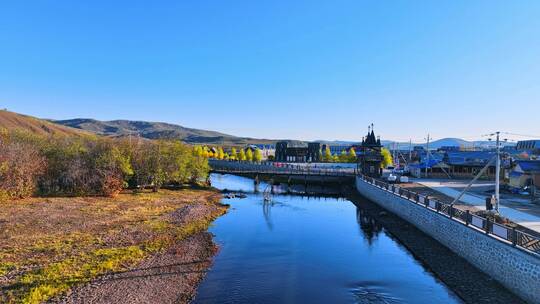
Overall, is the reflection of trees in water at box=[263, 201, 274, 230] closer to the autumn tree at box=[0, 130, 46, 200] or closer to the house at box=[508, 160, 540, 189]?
the autumn tree at box=[0, 130, 46, 200]

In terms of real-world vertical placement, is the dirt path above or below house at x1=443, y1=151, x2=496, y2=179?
below

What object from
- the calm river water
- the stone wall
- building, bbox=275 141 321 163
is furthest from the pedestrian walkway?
building, bbox=275 141 321 163

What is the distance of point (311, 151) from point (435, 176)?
95.2 metres

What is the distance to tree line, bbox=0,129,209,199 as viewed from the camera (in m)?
45.4

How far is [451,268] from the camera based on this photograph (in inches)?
1001

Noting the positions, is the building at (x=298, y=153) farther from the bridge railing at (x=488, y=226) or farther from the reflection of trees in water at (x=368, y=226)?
the bridge railing at (x=488, y=226)

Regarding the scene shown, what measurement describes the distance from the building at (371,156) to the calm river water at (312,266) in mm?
29060

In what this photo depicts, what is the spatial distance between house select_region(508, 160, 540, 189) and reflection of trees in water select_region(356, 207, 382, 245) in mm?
23752

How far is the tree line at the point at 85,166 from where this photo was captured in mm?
45438

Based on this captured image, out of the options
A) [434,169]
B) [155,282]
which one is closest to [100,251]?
[155,282]

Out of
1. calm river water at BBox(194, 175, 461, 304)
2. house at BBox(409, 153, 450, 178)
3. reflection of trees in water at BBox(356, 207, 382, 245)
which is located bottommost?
calm river water at BBox(194, 175, 461, 304)

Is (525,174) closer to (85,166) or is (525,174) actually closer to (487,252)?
(487,252)

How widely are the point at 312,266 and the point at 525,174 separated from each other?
41687mm

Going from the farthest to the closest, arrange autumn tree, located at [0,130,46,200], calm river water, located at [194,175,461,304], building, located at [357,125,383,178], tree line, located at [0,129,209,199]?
1. building, located at [357,125,383,178]
2. tree line, located at [0,129,209,199]
3. autumn tree, located at [0,130,46,200]
4. calm river water, located at [194,175,461,304]
